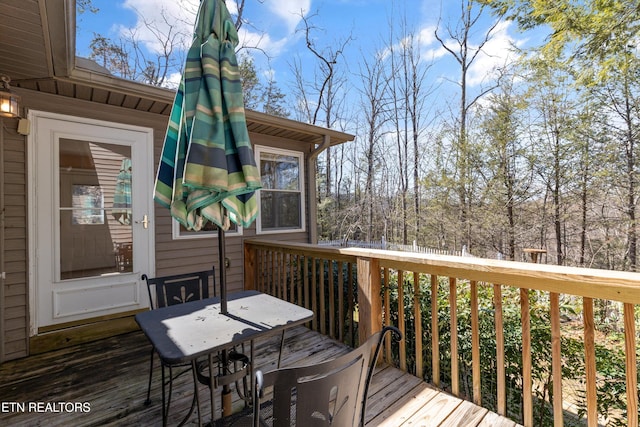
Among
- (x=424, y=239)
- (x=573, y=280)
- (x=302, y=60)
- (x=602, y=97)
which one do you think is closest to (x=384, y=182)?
(x=424, y=239)

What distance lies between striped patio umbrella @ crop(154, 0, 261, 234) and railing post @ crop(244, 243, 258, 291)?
102 inches

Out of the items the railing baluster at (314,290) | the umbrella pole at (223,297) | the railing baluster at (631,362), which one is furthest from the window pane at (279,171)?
the railing baluster at (631,362)

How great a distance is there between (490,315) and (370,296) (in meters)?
0.92

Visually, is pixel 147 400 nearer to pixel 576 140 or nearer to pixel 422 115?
pixel 576 140

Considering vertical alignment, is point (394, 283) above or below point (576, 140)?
below

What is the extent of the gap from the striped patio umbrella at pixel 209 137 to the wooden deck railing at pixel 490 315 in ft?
4.50

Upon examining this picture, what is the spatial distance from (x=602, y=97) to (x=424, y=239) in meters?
7.47

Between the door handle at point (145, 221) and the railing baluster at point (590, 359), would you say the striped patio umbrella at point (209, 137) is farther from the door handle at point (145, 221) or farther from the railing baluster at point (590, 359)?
the door handle at point (145, 221)

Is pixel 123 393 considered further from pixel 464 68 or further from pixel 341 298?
pixel 464 68

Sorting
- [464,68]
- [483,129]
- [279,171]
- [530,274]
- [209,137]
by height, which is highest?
[464,68]

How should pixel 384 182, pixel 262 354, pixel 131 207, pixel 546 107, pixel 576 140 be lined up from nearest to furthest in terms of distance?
pixel 262 354 < pixel 131 207 < pixel 576 140 < pixel 546 107 < pixel 384 182

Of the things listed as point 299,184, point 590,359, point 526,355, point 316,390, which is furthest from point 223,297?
point 299,184

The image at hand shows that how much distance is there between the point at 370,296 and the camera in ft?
7.57

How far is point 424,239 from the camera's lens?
1309cm
